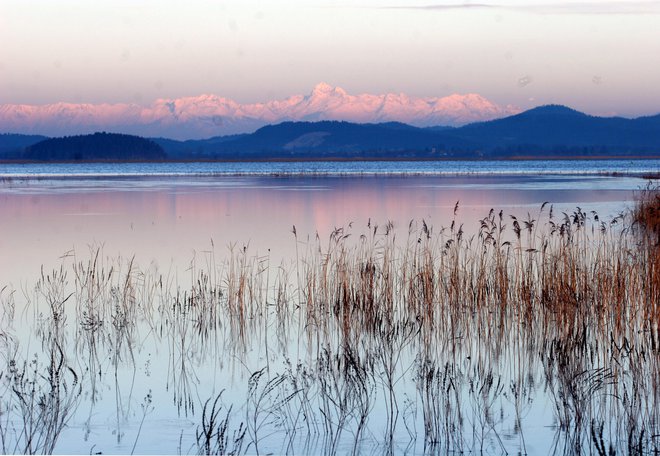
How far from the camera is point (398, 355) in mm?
8453

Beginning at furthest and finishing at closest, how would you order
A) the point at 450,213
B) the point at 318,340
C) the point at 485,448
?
1. the point at 450,213
2. the point at 318,340
3. the point at 485,448

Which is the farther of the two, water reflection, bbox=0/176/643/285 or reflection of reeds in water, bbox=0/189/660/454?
water reflection, bbox=0/176/643/285

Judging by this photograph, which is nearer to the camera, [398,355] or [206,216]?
[398,355]

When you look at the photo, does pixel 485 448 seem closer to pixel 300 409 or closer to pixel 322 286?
pixel 300 409

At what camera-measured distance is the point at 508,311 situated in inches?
401

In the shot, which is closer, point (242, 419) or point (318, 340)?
point (242, 419)

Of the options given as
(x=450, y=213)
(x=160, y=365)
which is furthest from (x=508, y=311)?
(x=450, y=213)

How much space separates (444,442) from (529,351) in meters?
2.68

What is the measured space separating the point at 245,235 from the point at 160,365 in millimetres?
12023

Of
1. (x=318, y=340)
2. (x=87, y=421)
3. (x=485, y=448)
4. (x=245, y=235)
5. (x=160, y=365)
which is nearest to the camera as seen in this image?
(x=485, y=448)

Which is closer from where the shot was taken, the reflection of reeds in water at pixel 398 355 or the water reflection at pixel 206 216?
the reflection of reeds in water at pixel 398 355

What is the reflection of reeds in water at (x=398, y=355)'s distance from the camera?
635 centimetres

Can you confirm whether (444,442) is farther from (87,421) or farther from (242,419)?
(87,421)

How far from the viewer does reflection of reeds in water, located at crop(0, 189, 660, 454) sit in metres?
6.35
